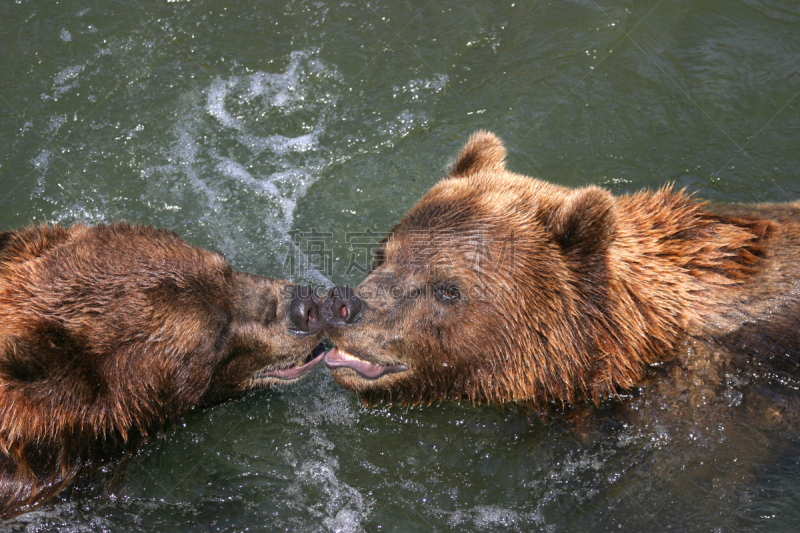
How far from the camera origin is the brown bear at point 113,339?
4172mm

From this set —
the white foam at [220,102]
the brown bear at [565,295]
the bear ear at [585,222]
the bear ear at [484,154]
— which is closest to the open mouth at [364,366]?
the brown bear at [565,295]

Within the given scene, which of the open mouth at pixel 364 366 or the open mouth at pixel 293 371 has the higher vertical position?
the open mouth at pixel 364 366

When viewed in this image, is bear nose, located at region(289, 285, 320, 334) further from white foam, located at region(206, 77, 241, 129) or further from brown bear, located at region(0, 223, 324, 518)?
white foam, located at region(206, 77, 241, 129)

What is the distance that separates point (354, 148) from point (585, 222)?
3.79 m

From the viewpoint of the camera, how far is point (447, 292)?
4.56 meters

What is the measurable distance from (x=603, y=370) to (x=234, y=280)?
2658 millimetres

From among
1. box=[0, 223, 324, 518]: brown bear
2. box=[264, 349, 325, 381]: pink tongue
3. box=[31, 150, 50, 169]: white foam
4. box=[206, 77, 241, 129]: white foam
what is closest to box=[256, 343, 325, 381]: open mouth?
box=[264, 349, 325, 381]: pink tongue

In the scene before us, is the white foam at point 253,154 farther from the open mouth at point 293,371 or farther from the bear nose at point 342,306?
the bear nose at point 342,306

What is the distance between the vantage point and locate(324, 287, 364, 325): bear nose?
4.51 metres

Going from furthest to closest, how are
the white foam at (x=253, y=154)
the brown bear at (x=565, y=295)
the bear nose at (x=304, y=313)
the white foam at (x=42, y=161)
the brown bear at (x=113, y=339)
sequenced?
the white foam at (x=42, y=161)
the white foam at (x=253, y=154)
the bear nose at (x=304, y=313)
the brown bear at (x=565, y=295)
the brown bear at (x=113, y=339)

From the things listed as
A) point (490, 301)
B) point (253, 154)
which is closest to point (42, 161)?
point (253, 154)

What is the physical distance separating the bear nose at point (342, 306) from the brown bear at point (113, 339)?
254mm

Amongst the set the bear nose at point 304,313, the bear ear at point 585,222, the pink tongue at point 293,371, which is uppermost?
the bear ear at point 585,222

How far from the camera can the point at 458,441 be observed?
213 inches
